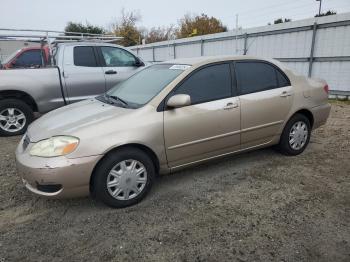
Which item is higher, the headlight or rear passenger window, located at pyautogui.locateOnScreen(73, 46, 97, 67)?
rear passenger window, located at pyautogui.locateOnScreen(73, 46, 97, 67)

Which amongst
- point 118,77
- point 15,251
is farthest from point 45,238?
point 118,77

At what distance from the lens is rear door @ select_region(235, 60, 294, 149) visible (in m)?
3.91

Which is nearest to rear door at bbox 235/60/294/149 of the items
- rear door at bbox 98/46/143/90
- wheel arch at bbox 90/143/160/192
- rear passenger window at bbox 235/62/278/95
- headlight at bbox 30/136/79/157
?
rear passenger window at bbox 235/62/278/95

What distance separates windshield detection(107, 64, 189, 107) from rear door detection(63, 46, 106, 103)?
2483 millimetres

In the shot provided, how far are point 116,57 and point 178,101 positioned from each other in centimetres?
422

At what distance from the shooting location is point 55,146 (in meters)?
2.93

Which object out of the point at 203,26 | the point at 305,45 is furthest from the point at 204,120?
the point at 203,26

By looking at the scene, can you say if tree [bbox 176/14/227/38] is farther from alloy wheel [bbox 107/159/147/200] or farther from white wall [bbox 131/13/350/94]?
alloy wheel [bbox 107/159/147/200]

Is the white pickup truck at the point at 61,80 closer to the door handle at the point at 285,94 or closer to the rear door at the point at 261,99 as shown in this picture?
the rear door at the point at 261,99

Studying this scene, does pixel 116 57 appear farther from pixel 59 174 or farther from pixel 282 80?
pixel 59 174

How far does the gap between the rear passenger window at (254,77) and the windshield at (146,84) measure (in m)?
0.79

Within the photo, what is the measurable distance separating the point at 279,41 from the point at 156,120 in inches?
339

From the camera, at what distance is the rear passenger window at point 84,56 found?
650 centimetres

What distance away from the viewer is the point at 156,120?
10.7 ft
